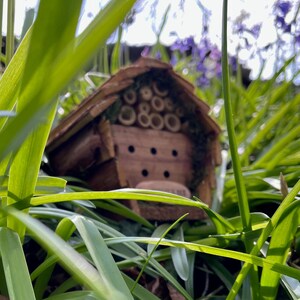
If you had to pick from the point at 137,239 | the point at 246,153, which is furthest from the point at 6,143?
the point at 246,153

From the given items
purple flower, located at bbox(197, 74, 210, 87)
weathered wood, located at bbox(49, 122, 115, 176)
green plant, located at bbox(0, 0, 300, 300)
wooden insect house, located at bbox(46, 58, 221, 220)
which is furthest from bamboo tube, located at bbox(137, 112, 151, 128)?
purple flower, located at bbox(197, 74, 210, 87)

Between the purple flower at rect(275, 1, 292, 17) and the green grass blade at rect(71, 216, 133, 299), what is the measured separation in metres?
0.85

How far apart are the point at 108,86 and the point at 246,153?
1.30 ft

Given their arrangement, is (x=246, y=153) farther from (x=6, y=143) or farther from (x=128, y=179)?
(x=6, y=143)

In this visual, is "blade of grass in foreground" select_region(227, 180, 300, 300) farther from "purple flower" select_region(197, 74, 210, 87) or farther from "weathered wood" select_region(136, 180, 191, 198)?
"purple flower" select_region(197, 74, 210, 87)

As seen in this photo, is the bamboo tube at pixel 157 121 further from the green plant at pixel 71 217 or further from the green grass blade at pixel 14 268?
the green grass blade at pixel 14 268

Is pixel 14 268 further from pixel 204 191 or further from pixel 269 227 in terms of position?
pixel 204 191

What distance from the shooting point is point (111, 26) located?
0.28m

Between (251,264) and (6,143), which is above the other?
(6,143)

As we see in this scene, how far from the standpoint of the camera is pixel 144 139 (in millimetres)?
1047

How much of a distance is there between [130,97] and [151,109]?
0.07 meters

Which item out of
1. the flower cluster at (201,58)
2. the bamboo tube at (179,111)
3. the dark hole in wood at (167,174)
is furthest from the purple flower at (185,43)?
the dark hole in wood at (167,174)

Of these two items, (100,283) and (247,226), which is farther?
(247,226)

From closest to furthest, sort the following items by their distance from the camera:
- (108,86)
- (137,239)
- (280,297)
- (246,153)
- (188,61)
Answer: (137,239)
(280,297)
(108,86)
(246,153)
(188,61)
